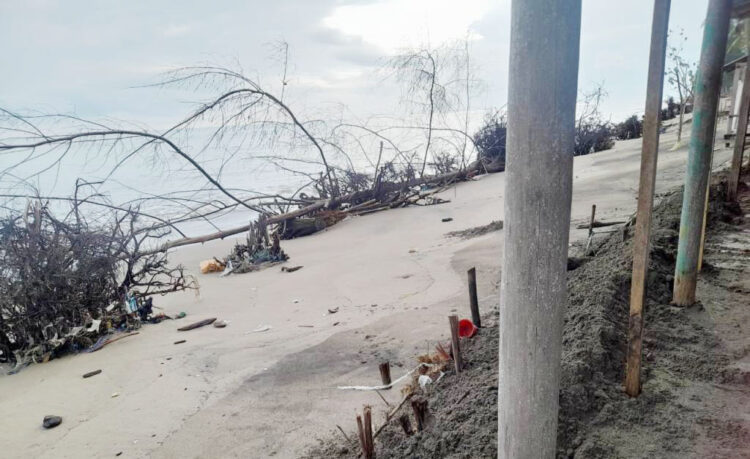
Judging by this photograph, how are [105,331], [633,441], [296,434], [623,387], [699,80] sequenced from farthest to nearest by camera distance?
[105,331], [699,80], [296,434], [623,387], [633,441]

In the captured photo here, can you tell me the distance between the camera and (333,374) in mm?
3254

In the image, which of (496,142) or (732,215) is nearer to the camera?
(732,215)

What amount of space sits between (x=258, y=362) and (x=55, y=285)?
242cm

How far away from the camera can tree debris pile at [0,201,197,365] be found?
4.34 m

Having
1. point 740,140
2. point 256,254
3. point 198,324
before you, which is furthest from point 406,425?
point 256,254

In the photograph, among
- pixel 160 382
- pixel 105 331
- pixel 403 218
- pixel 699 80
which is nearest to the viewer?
pixel 699 80

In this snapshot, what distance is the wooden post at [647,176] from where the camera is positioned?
5.93ft

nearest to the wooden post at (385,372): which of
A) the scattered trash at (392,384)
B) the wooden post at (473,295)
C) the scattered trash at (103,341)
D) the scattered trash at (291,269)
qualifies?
the scattered trash at (392,384)

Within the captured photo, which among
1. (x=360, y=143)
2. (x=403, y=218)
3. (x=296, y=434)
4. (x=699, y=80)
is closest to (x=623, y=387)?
(x=296, y=434)

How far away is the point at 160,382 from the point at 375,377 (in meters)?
1.65

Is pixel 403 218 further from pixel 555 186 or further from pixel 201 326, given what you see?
pixel 555 186

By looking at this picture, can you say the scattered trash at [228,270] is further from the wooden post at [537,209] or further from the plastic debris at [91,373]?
A: the wooden post at [537,209]

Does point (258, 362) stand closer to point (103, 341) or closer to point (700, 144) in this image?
point (103, 341)

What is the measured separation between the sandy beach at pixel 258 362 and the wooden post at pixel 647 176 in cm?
134
